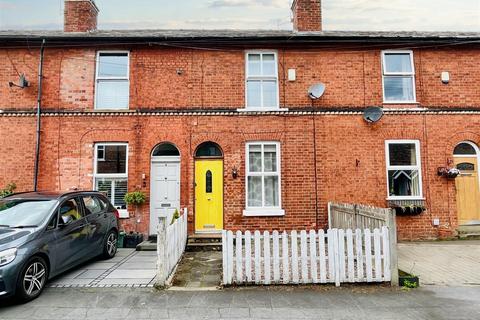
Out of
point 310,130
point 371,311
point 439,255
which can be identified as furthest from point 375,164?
point 371,311

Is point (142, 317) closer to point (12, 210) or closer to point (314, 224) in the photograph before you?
point (12, 210)

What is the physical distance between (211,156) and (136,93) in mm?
3042

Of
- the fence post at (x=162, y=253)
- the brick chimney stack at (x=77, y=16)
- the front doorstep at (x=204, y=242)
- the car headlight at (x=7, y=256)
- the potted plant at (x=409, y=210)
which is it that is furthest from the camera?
the brick chimney stack at (x=77, y=16)

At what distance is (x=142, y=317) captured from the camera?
4711 millimetres

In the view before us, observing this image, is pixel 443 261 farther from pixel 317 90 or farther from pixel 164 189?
pixel 164 189

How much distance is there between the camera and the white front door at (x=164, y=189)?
10242 mm

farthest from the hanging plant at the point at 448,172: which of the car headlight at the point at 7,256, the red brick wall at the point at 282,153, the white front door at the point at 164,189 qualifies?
the car headlight at the point at 7,256

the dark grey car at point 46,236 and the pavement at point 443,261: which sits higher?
the dark grey car at point 46,236

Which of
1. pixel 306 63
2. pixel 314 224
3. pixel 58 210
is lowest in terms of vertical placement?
pixel 314 224

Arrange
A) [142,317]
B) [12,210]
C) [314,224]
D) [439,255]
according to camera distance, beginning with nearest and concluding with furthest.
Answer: [142,317], [12,210], [439,255], [314,224]

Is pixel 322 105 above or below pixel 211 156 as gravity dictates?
above

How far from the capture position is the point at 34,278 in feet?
17.5

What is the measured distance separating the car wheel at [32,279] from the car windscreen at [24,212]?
713 mm

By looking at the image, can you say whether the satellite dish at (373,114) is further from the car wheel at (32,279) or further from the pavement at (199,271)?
the car wheel at (32,279)
